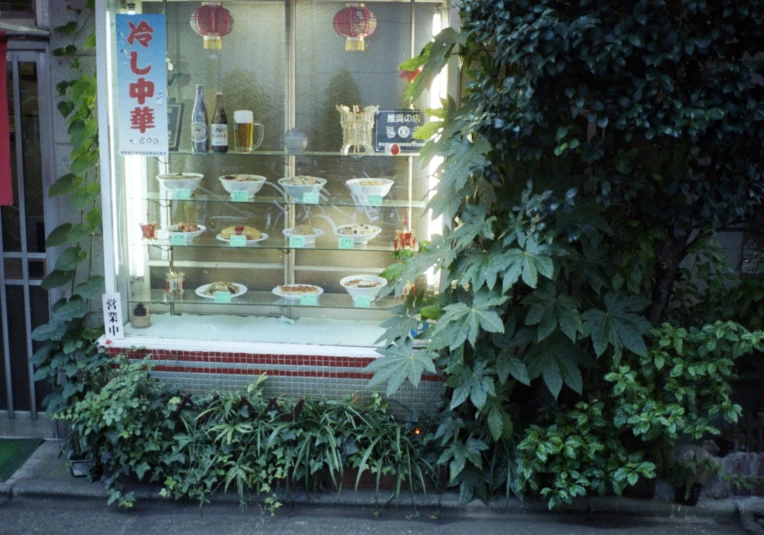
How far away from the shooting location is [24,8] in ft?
20.8

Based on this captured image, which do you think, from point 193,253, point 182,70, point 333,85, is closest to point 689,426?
point 333,85

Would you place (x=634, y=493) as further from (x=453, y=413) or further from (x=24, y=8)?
(x=24, y=8)

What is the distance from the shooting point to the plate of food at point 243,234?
645 centimetres

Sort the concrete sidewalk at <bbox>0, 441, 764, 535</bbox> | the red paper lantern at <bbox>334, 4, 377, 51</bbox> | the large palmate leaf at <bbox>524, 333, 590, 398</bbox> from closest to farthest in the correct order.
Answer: the large palmate leaf at <bbox>524, 333, 590, 398</bbox> < the concrete sidewalk at <bbox>0, 441, 764, 535</bbox> < the red paper lantern at <bbox>334, 4, 377, 51</bbox>

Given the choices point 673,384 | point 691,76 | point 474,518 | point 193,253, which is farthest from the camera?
point 193,253

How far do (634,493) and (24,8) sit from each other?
6.52m

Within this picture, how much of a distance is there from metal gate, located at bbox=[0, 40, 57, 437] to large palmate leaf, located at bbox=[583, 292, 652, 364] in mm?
4699

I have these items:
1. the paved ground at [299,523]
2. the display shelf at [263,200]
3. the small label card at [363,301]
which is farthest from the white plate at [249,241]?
the paved ground at [299,523]

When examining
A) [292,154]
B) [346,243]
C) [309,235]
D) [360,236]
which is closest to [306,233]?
[309,235]

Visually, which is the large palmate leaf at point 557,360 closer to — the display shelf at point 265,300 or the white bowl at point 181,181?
the display shelf at point 265,300

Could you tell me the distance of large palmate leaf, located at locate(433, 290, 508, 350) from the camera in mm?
4930

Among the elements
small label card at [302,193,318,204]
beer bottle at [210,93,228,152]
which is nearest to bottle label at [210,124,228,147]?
beer bottle at [210,93,228,152]

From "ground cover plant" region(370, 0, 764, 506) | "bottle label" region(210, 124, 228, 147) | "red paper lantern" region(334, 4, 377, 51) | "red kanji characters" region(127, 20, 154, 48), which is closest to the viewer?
"ground cover plant" region(370, 0, 764, 506)

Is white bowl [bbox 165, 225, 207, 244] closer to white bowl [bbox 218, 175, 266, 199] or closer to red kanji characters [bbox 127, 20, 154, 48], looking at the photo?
white bowl [bbox 218, 175, 266, 199]
